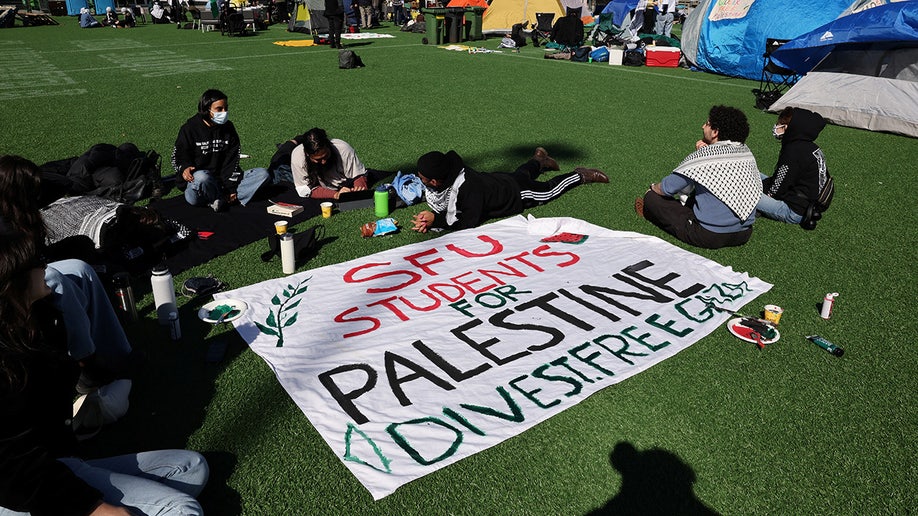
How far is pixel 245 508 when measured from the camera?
2.81m

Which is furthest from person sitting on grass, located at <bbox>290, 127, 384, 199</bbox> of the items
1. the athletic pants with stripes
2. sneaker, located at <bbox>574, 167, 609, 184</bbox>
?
sneaker, located at <bbox>574, 167, 609, 184</bbox>

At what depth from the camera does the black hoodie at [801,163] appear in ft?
19.7

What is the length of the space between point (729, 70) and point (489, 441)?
1588 cm

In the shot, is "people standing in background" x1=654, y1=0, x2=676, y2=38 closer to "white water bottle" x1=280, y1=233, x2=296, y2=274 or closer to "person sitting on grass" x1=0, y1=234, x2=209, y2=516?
"white water bottle" x1=280, y1=233, x2=296, y2=274

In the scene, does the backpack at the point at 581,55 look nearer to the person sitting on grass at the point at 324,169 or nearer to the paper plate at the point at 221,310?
the person sitting on grass at the point at 324,169

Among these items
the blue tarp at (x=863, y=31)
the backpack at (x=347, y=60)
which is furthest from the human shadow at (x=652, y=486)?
the backpack at (x=347, y=60)

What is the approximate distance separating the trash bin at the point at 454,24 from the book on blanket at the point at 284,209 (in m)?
17.8

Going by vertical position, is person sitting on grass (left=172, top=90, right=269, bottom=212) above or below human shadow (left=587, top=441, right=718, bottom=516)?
above

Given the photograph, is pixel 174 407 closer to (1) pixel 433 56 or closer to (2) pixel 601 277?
(2) pixel 601 277

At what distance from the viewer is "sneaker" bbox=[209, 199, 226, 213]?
6281mm

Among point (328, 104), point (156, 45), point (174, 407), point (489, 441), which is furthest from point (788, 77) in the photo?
point (156, 45)

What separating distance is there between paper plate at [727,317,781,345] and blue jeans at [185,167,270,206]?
4.92m

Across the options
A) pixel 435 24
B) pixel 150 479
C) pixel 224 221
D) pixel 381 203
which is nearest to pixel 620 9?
pixel 435 24

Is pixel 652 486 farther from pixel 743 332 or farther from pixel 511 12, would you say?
pixel 511 12
